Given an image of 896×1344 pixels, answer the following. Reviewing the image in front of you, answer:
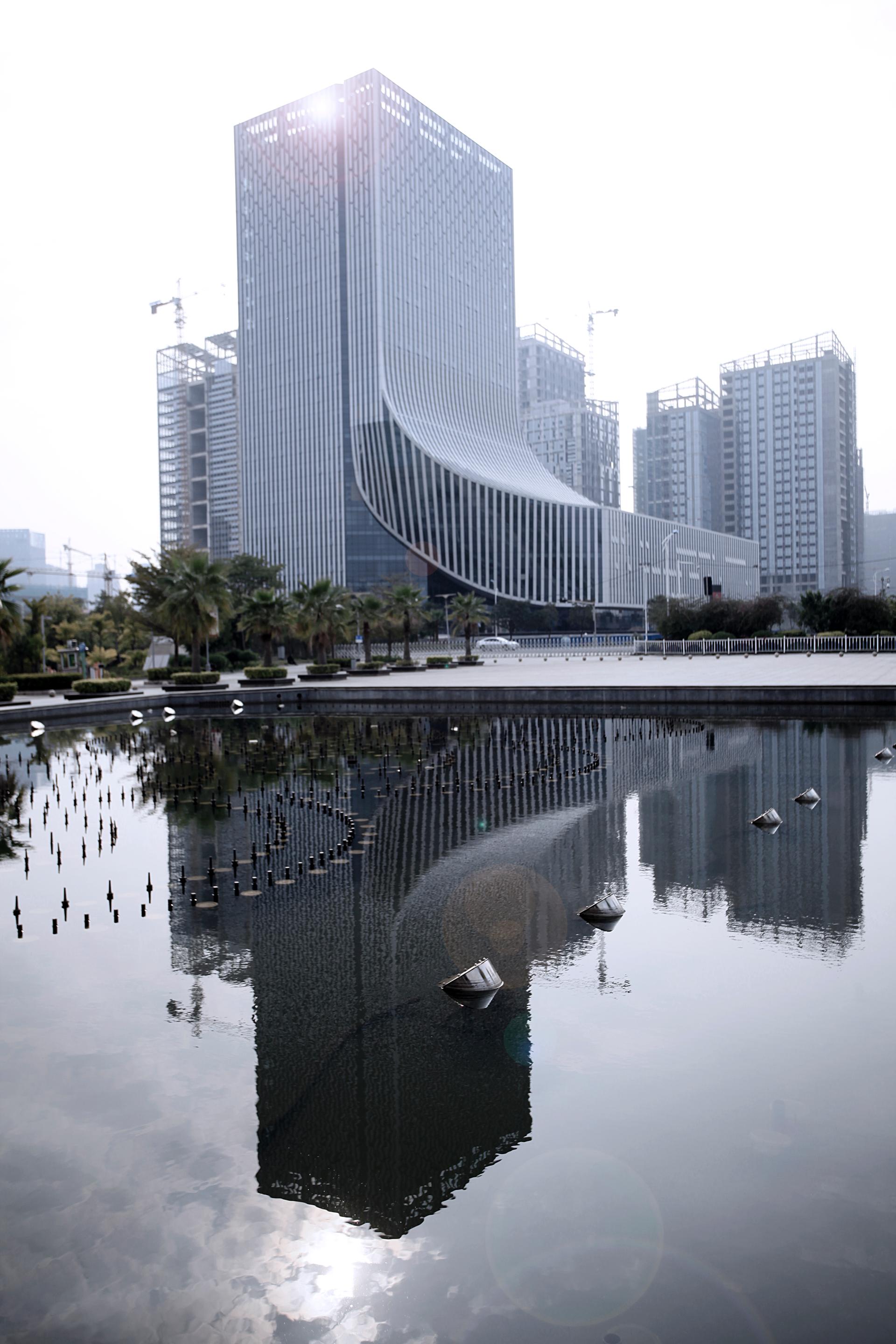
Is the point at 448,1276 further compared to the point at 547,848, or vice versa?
the point at 547,848

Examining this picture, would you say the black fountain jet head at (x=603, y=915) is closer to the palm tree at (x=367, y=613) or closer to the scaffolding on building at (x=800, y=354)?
the palm tree at (x=367, y=613)

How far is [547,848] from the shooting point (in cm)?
1206

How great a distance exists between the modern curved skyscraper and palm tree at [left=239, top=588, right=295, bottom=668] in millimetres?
54715

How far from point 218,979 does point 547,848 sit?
5.13 meters

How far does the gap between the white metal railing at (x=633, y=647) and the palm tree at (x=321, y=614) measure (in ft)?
46.7

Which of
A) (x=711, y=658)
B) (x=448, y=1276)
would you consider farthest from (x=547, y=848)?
(x=711, y=658)

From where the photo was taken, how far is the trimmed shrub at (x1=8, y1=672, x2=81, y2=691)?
138 ft

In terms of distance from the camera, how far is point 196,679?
42.8m

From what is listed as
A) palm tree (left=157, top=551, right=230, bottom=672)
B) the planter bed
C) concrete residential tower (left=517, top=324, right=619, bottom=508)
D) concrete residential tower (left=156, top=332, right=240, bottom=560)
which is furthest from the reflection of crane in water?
concrete residential tower (left=517, top=324, right=619, bottom=508)

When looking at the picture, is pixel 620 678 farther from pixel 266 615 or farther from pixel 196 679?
pixel 266 615

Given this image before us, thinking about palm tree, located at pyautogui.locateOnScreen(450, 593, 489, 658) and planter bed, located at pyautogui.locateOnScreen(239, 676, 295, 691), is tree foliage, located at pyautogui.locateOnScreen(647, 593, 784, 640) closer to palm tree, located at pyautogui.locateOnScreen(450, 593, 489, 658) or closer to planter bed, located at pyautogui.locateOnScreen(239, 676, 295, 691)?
palm tree, located at pyautogui.locateOnScreen(450, 593, 489, 658)

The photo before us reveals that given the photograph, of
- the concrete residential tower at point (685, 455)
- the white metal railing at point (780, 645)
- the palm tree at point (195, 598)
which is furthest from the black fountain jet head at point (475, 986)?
the concrete residential tower at point (685, 455)

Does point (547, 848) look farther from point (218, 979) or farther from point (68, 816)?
point (68, 816)

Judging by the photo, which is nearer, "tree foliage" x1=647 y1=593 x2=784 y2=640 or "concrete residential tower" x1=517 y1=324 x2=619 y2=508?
"tree foliage" x1=647 y1=593 x2=784 y2=640
